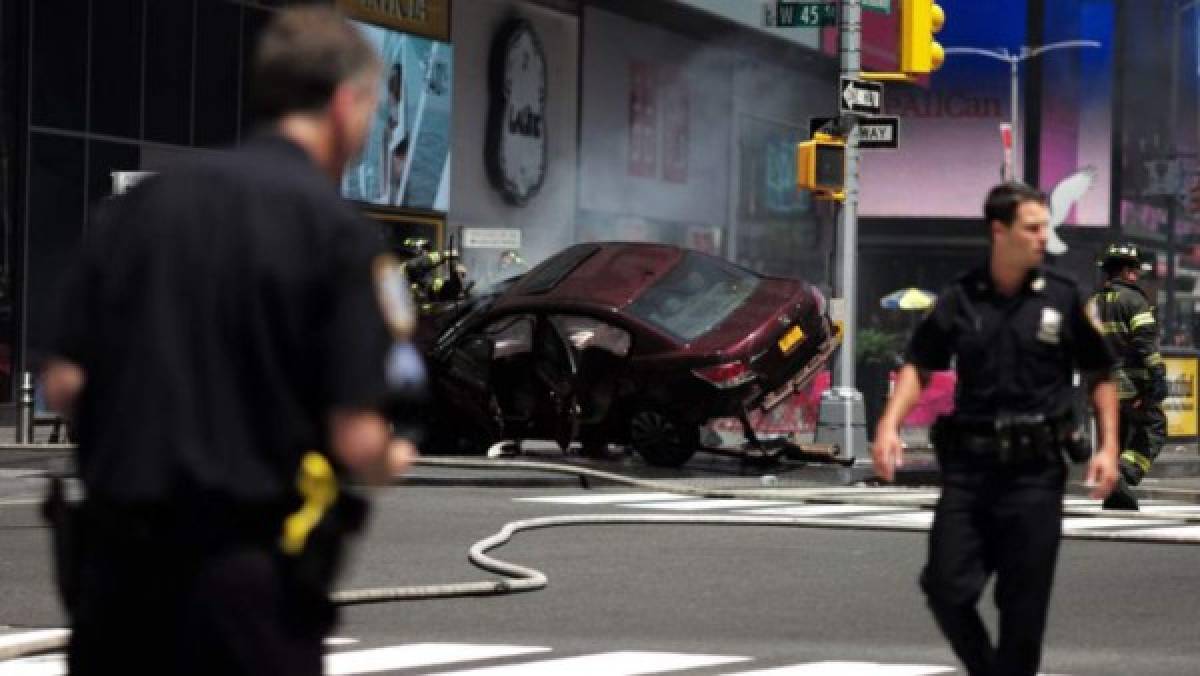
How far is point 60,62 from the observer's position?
3362 cm

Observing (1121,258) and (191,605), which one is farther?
(1121,258)

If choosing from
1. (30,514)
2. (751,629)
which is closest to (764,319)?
(30,514)

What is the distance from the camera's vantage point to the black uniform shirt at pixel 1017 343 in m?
7.97

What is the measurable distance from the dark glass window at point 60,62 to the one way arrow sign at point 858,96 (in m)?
12.8

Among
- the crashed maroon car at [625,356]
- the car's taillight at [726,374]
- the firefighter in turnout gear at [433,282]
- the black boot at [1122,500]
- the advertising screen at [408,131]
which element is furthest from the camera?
the advertising screen at [408,131]

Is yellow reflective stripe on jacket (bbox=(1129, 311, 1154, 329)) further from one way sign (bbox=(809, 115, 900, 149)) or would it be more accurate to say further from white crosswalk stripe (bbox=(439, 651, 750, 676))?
white crosswalk stripe (bbox=(439, 651, 750, 676))

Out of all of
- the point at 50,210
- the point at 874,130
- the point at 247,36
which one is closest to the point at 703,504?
the point at 874,130

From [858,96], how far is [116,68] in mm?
13830

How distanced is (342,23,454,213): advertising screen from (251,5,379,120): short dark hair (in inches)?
1408

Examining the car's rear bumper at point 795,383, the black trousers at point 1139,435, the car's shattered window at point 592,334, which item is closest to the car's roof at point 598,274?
the car's shattered window at point 592,334

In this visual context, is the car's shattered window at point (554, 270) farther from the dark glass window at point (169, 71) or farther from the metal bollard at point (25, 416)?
the dark glass window at point (169, 71)

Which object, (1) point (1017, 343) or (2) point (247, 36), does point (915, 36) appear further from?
(1) point (1017, 343)

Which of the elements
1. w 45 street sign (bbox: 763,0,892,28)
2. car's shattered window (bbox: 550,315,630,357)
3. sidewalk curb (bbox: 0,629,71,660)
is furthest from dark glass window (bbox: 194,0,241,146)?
sidewalk curb (bbox: 0,629,71,660)

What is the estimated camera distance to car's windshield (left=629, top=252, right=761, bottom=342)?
71.4ft
